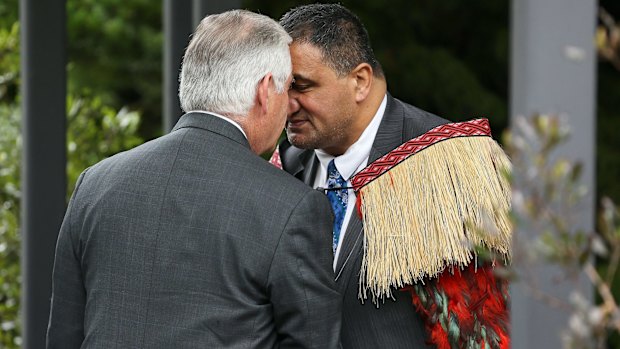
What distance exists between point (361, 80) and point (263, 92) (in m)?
0.56

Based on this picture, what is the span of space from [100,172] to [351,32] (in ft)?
2.71

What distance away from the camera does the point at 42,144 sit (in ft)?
12.6

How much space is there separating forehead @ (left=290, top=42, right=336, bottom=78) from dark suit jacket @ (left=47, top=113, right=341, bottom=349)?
1.48 ft

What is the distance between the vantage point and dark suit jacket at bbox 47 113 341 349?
82.9 inches

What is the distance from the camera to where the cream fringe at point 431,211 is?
2.37 meters

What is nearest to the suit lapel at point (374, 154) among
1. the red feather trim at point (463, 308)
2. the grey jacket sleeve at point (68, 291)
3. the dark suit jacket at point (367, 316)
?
the dark suit jacket at point (367, 316)

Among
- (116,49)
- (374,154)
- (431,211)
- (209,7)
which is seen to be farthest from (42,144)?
(116,49)

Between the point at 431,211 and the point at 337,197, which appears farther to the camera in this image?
the point at 337,197

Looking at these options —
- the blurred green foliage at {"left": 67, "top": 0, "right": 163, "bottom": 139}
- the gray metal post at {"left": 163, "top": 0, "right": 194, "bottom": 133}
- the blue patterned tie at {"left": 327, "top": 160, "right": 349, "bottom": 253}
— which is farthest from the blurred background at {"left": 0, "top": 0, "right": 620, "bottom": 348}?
the blue patterned tie at {"left": 327, "top": 160, "right": 349, "bottom": 253}

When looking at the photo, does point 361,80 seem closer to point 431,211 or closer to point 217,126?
point 431,211

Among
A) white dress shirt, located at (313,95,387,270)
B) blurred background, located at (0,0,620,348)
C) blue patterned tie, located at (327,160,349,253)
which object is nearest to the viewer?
blue patterned tie, located at (327,160,349,253)

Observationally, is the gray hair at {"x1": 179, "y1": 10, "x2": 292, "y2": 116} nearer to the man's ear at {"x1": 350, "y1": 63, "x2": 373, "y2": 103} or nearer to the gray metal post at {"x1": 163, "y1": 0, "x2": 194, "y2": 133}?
the man's ear at {"x1": 350, "y1": 63, "x2": 373, "y2": 103}

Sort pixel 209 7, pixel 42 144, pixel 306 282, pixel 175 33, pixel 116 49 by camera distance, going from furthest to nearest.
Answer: pixel 116 49
pixel 175 33
pixel 42 144
pixel 209 7
pixel 306 282

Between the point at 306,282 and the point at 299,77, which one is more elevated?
the point at 299,77
